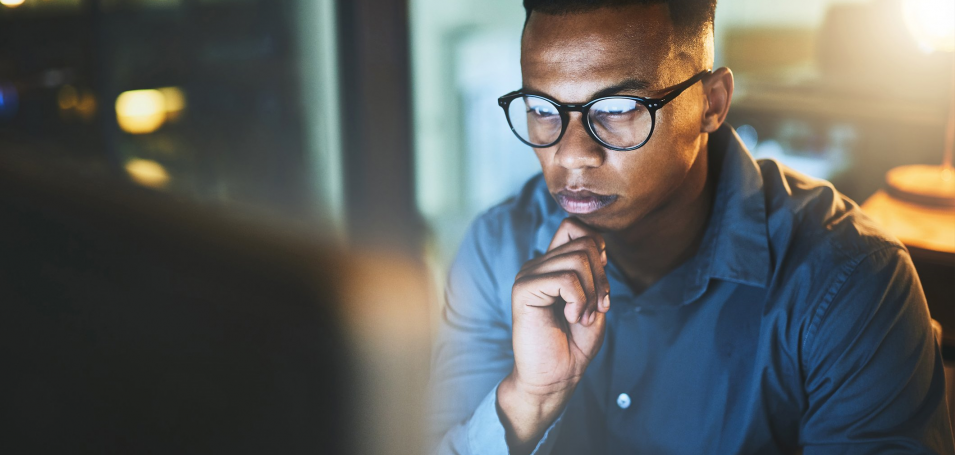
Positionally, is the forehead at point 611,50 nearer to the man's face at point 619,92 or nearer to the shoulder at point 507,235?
the man's face at point 619,92

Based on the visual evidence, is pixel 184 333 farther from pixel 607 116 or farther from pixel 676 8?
pixel 676 8

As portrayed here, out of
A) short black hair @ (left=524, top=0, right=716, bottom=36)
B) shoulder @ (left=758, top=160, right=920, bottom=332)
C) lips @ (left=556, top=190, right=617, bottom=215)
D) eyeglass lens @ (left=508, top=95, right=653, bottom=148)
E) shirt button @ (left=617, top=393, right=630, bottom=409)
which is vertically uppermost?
short black hair @ (left=524, top=0, right=716, bottom=36)

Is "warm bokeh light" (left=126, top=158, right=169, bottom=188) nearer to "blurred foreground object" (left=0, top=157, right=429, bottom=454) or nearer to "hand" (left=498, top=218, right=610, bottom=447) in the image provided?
"blurred foreground object" (left=0, top=157, right=429, bottom=454)

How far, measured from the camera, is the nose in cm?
81

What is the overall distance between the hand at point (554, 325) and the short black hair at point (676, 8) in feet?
0.82

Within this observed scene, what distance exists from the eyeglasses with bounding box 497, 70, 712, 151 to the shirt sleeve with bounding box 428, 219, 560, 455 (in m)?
0.26

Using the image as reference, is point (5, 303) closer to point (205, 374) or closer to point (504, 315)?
point (205, 374)

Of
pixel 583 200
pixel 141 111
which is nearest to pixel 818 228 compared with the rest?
pixel 583 200

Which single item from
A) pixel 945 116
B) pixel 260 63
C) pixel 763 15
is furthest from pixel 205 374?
pixel 945 116

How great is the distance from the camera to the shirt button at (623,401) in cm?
94

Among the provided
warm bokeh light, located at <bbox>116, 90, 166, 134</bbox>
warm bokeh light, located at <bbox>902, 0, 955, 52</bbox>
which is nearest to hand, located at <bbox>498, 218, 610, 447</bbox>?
warm bokeh light, located at <bbox>902, 0, 955, 52</bbox>

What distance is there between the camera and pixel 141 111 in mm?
1224

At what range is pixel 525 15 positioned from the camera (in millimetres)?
872

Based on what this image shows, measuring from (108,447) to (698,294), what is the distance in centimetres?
86
